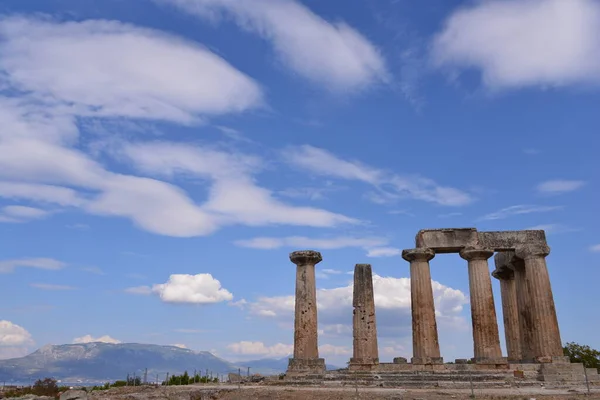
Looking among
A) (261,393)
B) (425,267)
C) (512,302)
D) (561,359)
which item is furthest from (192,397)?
(512,302)

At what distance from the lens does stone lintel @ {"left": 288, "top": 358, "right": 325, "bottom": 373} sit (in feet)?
100

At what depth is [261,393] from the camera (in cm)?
2436

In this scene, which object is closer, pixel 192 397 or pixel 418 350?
pixel 192 397

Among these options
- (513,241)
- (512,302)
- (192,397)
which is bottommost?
(192,397)

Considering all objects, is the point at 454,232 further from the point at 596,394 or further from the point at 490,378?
the point at 596,394

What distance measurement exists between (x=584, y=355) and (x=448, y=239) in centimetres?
2438

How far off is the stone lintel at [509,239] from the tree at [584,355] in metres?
19.5

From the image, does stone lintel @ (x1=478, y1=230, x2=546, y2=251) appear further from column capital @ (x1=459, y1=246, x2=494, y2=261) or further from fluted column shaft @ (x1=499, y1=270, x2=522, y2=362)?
fluted column shaft @ (x1=499, y1=270, x2=522, y2=362)

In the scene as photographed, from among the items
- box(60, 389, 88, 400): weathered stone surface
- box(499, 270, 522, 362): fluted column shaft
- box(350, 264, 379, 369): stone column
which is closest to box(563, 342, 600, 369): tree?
box(499, 270, 522, 362): fluted column shaft

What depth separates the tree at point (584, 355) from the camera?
4609 centimetres

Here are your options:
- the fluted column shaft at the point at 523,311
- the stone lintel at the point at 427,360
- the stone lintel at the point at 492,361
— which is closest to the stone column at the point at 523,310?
the fluted column shaft at the point at 523,311

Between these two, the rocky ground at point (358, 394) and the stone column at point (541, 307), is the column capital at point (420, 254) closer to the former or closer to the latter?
the stone column at point (541, 307)

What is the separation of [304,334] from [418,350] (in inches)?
279

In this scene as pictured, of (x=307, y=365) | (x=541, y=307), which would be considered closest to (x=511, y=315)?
(x=541, y=307)
